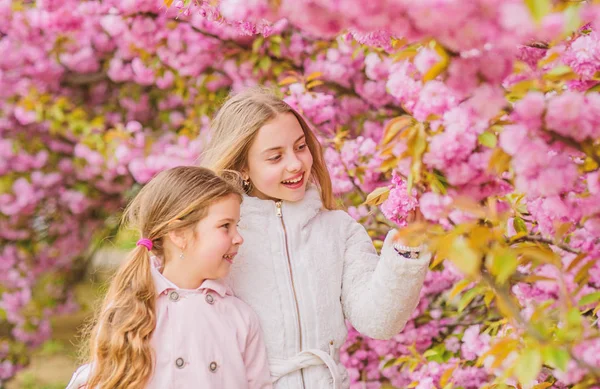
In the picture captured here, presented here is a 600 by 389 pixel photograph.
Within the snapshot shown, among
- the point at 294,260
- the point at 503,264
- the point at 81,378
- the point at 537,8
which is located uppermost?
the point at 537,8

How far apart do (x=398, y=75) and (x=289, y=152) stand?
80 centimetres

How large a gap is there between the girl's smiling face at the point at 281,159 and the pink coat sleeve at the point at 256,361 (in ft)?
1.31

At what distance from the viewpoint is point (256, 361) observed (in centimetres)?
227

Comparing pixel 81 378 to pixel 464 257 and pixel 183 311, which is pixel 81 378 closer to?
pixel 183 311

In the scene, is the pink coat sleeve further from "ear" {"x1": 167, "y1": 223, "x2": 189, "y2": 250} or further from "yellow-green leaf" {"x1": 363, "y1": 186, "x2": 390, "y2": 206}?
"yellow-green leaf" {"x1": 363, "y1": 186, "x2": 390, "y2": 206}

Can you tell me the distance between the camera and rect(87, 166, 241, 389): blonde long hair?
2.18 m

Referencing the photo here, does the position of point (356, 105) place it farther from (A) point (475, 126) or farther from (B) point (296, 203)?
(A) point (475, 126)

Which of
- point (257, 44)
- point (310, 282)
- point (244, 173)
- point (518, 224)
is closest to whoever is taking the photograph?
point (518, 224)

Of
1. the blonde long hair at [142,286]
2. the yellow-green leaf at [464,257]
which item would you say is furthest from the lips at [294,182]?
the yellow-green leaf at [464,257]

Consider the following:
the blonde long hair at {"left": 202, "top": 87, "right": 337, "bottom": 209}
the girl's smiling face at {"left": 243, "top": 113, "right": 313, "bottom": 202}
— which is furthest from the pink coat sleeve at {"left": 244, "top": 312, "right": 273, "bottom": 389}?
the blonde long hair at {"left": 202, "top": 87, "right": 337, "bottom": 209}

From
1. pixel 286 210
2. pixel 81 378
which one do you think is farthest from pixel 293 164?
pixel 81 378

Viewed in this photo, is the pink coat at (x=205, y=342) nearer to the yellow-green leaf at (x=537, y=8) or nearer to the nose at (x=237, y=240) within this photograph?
the nose at (x=237, y=240)

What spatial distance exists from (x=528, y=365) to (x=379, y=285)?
96 cm

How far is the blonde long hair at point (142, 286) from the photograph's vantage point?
218 cm
